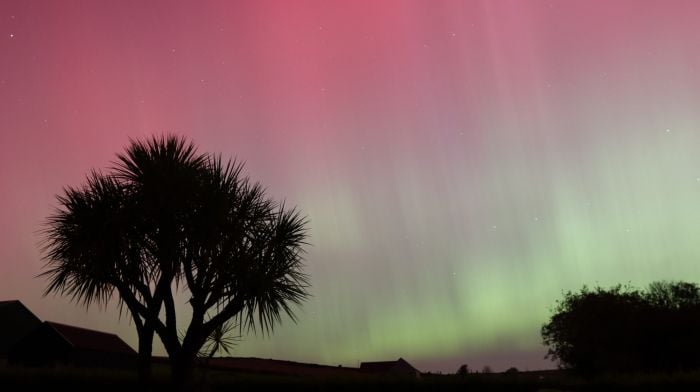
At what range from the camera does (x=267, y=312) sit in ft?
63.0

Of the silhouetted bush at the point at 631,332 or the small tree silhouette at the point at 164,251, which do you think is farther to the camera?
the silhouetted bush at the point at 631,332

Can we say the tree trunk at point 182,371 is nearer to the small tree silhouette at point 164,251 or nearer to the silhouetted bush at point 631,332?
the small tree silhouette at point 164,251

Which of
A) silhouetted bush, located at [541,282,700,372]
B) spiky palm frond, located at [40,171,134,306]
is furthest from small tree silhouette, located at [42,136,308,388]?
silhouetted bush, located at [541,282,700,372]

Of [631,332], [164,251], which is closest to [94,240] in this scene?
[164,251]

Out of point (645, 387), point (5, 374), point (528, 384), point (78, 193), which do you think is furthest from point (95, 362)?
point (645, 387)

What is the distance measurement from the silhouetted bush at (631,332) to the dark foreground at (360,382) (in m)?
25.9

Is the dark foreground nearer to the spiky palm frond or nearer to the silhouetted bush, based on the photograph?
the spiky palm frond

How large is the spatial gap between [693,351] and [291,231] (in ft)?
139

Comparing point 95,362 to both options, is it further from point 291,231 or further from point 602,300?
point 602,300

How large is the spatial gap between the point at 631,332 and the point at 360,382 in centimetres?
4019

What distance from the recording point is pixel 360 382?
71.6 feet

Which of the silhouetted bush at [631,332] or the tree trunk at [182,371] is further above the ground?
the silhouetted bush at [631,332]

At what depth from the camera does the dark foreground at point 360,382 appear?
20.8 meters

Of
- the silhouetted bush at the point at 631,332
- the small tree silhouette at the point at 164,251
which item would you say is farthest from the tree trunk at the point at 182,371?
the silhouetted bush at the point at 631,332
